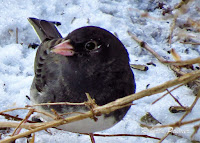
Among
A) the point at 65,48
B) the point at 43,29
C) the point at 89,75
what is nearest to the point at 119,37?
the point at 43,29

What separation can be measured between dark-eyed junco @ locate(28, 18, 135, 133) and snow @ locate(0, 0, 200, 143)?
45 centimetres

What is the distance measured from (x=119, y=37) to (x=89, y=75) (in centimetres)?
126

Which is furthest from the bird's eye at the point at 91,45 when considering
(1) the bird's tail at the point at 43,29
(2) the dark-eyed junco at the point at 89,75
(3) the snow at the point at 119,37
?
(1) the bird's tail at the point at 43,29

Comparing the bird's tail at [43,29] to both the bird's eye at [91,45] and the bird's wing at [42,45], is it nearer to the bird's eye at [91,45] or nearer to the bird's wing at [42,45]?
the bird's wing at [42,45]

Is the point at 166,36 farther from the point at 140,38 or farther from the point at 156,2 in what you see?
the point at 156,2

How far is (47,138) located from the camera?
2.64 metres

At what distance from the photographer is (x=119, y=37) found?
3.41 metres

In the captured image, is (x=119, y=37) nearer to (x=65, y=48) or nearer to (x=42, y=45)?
(x=42, y=45)

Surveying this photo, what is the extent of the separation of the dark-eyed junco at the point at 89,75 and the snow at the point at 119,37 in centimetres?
45

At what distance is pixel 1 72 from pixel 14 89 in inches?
8.7

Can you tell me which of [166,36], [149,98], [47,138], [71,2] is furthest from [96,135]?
[71,2]

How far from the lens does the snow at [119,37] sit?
2.73 m

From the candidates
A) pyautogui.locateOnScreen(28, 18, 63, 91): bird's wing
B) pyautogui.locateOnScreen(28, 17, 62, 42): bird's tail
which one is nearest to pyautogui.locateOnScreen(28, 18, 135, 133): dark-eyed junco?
pyautogui.locateOnScreen(28, 18, 63, 91): bird's wing

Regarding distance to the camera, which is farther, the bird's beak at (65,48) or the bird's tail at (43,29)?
the bird's tail at (43,29)
